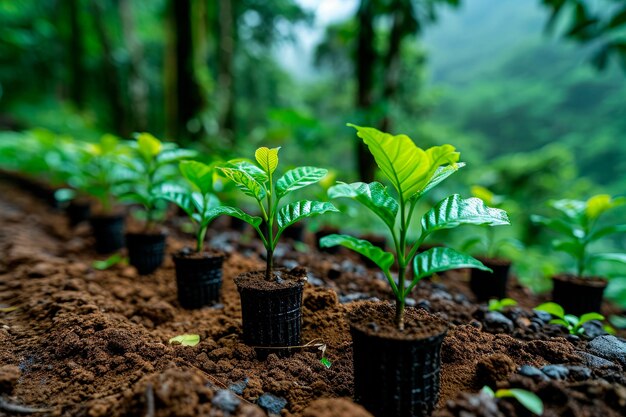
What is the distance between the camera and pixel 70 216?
4637 mm

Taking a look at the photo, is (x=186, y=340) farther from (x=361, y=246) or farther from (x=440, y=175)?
(x=440, y=175)

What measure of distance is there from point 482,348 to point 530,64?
28957 mm

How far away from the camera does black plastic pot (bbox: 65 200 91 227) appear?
4.55 meters

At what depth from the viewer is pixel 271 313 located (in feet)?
5.66

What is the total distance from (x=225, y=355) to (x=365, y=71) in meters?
4.91

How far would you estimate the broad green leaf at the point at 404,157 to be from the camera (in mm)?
1333

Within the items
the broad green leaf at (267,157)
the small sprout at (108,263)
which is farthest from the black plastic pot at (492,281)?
the small sprout at (108,263)

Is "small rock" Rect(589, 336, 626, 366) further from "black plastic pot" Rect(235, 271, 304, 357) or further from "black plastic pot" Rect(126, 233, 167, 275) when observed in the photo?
"black plastic pot" Rect(126, 233, 167, 275)

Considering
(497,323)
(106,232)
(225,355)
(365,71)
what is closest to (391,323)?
(225,355)

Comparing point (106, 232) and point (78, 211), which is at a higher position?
point (78, 211)

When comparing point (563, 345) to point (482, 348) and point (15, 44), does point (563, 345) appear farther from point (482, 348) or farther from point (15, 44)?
point (15, 44)

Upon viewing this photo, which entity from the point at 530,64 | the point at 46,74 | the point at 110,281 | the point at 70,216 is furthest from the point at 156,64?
the point at 530,64

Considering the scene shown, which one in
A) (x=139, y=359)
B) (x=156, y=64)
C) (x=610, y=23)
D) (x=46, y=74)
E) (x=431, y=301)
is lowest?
(x=139, y=359)

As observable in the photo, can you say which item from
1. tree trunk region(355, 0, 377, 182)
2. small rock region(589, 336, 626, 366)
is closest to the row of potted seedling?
small rock region(589, 336, 626, 366)
